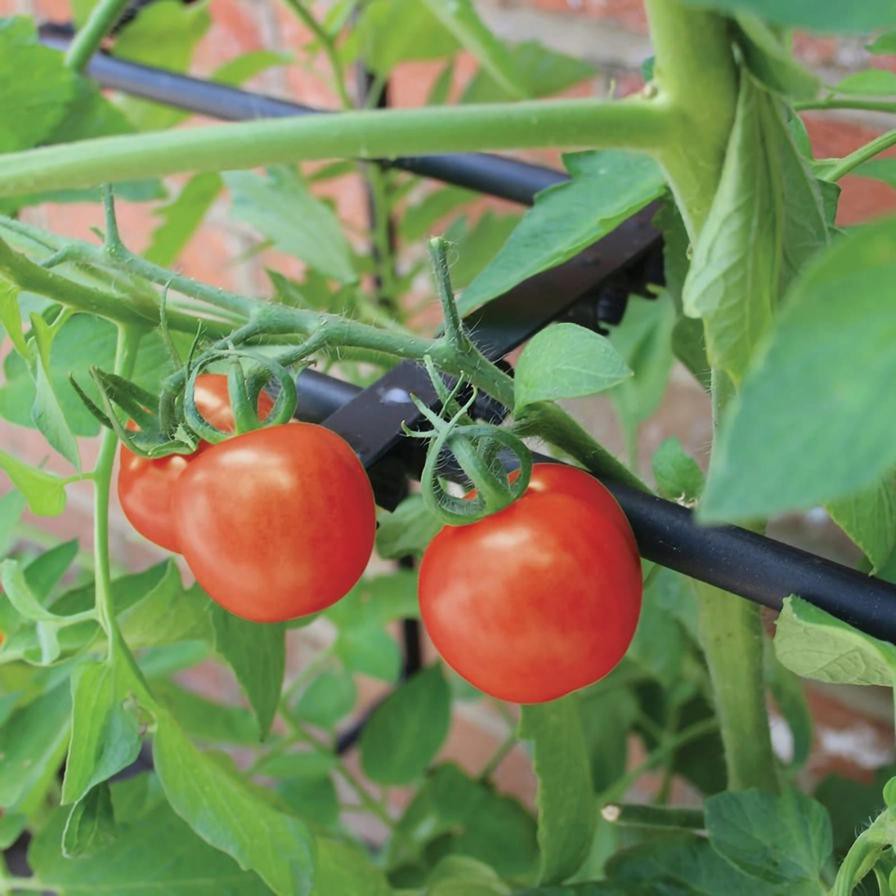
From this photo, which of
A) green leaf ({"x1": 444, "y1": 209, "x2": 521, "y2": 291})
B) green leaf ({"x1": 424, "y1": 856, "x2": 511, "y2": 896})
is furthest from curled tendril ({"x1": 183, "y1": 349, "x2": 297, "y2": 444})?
green leaf ({"x1": 444, "y1": 209, "x2": 521, "y2": 291})

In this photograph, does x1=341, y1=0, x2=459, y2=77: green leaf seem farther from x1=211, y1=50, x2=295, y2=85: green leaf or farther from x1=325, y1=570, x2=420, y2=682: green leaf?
x1=325, y1=570, x2=420, y2=682: green leaf

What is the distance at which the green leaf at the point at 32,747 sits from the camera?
14.4 inches

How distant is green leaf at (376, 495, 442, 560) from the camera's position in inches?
13.4

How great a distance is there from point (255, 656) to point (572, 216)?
6.9 inches

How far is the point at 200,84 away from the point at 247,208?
0.06 meters

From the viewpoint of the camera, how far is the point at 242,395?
0.85ft

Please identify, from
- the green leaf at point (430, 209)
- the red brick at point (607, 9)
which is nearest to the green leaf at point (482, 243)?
the green leaf at point (430, 209)

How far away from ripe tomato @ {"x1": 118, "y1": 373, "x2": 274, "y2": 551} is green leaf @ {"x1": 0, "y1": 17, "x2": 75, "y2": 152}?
171mm

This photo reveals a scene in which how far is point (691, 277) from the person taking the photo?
0.69ft

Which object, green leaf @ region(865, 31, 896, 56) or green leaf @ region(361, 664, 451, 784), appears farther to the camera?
green leaf @ region(361, 664, 451, 784)

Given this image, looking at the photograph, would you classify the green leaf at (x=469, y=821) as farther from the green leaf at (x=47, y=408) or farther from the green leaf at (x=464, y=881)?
the green leaf at (x=47, y=408)

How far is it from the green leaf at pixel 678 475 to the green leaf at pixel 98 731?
179mm

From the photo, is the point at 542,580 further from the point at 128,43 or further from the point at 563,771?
the point at 128,43

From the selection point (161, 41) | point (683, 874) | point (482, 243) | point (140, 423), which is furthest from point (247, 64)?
point (683, 874)
